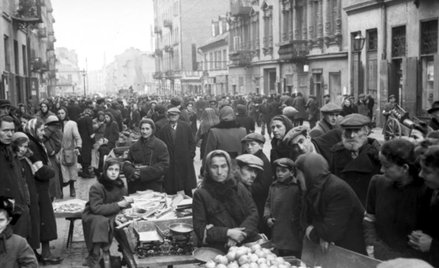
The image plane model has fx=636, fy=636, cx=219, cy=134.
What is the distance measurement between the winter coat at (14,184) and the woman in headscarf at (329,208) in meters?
3.23

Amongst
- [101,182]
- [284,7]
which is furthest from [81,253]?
[284,7]

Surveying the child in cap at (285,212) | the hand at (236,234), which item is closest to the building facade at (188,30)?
the child in cap at (285,212)

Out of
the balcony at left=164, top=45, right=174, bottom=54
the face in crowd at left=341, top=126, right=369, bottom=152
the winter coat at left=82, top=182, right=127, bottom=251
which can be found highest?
the balcony at left=164, top=45, right=174, bottom=54

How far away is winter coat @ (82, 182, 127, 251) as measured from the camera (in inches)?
294

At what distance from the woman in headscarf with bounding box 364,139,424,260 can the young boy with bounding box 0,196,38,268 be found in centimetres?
297

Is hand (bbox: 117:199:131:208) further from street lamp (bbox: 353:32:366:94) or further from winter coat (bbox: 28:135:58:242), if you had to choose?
street lamp (bbox: 353:32:366:94)

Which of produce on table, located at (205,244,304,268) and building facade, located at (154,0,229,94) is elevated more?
building facade, located at (154,0,229,94)

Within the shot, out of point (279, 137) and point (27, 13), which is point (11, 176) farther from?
point (27, 13)

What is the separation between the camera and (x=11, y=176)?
7109 millimetres

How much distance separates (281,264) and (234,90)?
48.8 m

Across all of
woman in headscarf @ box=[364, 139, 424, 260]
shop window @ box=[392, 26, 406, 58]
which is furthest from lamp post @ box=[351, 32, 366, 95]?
woman in headscarf @ box=[364, 139, 424, 260]

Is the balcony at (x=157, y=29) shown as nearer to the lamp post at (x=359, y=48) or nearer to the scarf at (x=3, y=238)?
the lamp post at (x=359, y=48)

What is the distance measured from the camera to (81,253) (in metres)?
9.25

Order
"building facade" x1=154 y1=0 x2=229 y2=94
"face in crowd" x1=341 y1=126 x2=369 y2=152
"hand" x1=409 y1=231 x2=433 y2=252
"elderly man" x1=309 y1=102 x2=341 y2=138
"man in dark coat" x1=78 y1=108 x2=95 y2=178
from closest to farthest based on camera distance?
"hand" x1=409 y1=231 x2=433 y2=252, "face in crowd" x1=341 y1=126 x2=369 y2=152, "elderly man" x1=309 y1=102 x2=341 y2=138, "man in dark coat" x1=78 y1=108 x2=95 y2=178, "building facade" x1=154 y1=0 x2=229 y2=94
